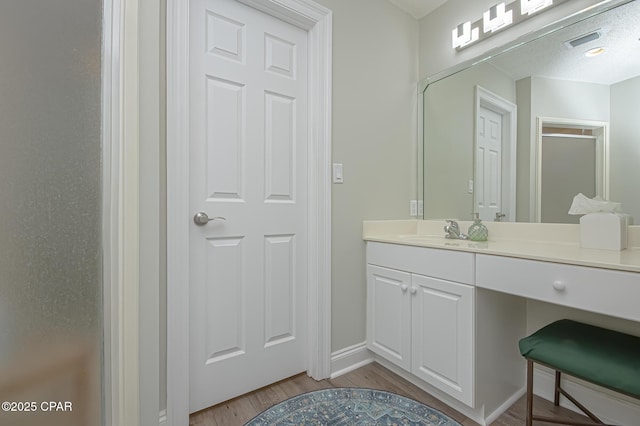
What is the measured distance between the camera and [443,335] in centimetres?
140

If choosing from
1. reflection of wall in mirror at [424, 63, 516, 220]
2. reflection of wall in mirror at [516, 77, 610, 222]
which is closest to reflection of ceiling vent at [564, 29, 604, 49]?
reflection of wall in mirror at [516, 77, 610, 222]

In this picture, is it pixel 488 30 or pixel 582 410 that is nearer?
pixel 582 410

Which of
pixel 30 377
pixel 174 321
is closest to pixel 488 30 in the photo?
pixel 174 321

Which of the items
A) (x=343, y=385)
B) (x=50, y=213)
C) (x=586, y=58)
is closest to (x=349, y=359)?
(x=343, y=385)

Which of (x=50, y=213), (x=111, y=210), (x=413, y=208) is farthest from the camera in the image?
(x=413, y=208)

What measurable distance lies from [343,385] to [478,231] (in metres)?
1.19

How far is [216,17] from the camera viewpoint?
141 centimetres

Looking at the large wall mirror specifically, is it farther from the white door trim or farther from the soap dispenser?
the white door trim

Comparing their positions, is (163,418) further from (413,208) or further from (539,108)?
(539,108)

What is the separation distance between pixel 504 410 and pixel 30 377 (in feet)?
A: 5.89

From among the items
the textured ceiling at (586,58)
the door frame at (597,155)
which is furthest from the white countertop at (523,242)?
the textured ceiling at (586,58)

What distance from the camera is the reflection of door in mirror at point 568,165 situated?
1.40m

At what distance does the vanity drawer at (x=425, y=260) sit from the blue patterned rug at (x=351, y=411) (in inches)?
25.4

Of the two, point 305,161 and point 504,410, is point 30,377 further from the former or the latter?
point 504,410
